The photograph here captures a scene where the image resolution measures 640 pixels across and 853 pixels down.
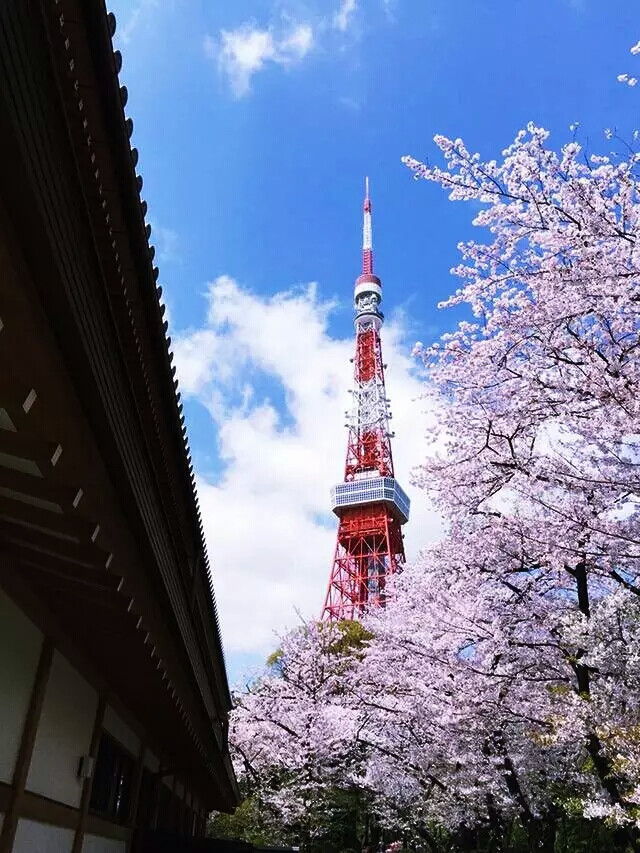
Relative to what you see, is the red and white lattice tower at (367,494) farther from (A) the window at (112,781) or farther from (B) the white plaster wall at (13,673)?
(B) the white plaster wall at (13,673)

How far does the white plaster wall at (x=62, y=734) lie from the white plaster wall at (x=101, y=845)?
2.14ft

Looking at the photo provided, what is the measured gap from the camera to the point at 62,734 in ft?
14.5

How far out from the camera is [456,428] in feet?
29.1

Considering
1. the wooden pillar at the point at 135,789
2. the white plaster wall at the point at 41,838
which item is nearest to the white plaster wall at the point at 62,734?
the white plaster wall at the point at 41,838

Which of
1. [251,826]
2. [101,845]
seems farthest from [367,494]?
[101,845]

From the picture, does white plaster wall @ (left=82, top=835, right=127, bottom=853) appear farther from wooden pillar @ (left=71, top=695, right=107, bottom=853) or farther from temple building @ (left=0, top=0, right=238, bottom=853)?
wooden pillar @ (left=71, top=695, right=107, bottom=853)

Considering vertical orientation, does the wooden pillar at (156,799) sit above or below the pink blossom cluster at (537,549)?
below

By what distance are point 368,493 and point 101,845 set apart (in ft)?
161

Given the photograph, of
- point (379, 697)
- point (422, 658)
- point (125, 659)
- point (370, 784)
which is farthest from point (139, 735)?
point (370, 784)

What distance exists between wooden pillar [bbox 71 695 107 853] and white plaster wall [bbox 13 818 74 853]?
0.29ft

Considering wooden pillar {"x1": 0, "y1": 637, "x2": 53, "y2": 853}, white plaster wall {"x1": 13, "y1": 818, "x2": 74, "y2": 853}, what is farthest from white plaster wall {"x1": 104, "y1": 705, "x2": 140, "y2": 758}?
wooden pillar {"x1": 0, "y1": 637, "x2": 53, "y2": 853}

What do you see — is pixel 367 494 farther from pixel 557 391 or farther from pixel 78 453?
pixel 78 453

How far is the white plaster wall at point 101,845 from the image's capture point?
534cm

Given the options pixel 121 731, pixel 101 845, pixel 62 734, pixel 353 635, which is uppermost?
pixel 353 635
